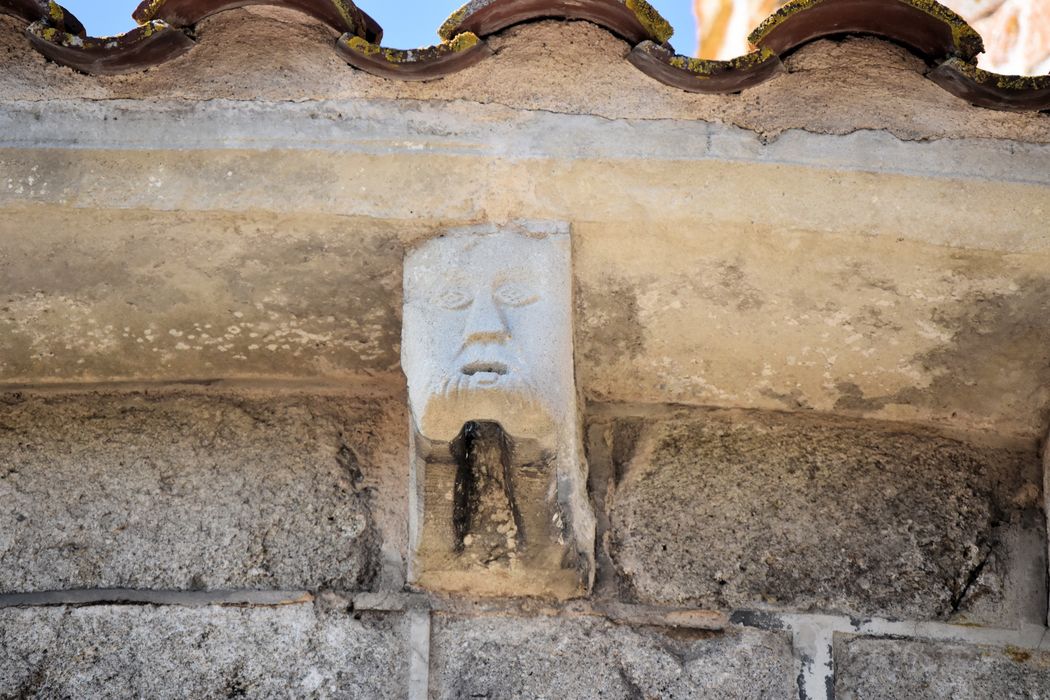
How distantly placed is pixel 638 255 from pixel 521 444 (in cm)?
39

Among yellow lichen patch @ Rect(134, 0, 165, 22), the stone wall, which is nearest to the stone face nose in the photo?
the stone wall

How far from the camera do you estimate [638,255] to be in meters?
2.17

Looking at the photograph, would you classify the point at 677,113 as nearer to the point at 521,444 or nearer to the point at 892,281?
the point at 892,281

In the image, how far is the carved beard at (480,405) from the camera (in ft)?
6.32

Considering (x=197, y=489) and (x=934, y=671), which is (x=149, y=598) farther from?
(x=934, y=671)

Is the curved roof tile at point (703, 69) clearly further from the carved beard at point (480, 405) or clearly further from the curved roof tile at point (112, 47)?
the curved roof tile at point (112, 47)

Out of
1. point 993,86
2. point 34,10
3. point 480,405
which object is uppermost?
point 34,10

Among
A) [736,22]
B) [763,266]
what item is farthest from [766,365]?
[736,22]

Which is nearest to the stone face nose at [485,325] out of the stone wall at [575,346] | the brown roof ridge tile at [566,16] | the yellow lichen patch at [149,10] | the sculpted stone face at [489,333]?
the sculpted stone face at [489,333]

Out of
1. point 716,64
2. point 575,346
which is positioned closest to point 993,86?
point 716,64

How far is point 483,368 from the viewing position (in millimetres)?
1963

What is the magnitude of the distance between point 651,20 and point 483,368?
0.63 meters

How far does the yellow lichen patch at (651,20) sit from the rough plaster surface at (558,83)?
5cm

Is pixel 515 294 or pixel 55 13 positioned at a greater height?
pixel 55 13
